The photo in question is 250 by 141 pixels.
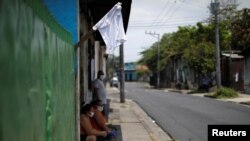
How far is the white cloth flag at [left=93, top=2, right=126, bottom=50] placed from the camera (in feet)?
26.7

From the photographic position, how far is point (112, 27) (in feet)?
27.0

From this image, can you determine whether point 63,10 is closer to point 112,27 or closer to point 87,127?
point 112,27

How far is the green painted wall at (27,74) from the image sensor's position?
2.46 meters

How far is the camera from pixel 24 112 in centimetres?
294

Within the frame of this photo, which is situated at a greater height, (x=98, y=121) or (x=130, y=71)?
(x=130, y=71)

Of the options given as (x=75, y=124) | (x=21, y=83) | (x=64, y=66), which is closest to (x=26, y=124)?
(x=21, y=83)

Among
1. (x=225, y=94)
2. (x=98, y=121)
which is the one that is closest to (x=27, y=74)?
(x=98, y=121)

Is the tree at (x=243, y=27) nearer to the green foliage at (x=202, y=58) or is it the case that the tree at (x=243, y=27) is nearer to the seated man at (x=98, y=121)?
the green foliage at (x=202, y=58)

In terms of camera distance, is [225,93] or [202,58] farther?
[202,58]

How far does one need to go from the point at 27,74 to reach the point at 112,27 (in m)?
5.25

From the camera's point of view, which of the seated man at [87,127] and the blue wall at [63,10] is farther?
the seated man at [87,127]

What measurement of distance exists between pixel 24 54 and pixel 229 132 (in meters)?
6.58

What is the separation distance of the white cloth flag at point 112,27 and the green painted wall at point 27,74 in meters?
3.40

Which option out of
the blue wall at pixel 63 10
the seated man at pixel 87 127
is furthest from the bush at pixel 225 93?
the blue wall at pixel 63 10
